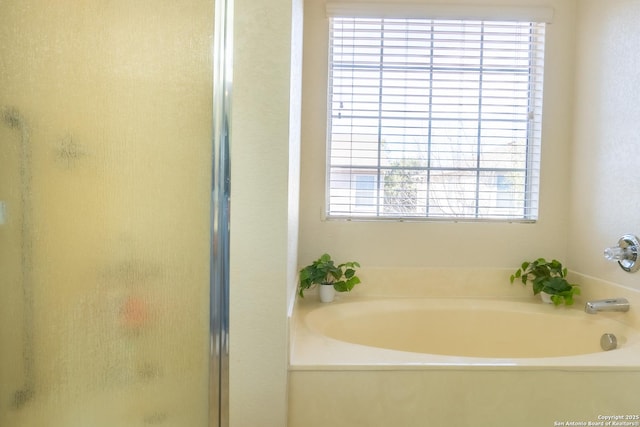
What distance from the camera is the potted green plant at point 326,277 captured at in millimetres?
1901

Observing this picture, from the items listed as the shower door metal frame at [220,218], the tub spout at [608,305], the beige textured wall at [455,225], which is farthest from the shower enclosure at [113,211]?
the tub spout at [608,305]

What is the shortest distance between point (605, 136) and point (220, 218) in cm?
166

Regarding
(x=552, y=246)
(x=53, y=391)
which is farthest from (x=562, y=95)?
(x=53, y=391)

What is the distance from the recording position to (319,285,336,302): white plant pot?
195 centimetres

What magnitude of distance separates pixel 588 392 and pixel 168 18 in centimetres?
158

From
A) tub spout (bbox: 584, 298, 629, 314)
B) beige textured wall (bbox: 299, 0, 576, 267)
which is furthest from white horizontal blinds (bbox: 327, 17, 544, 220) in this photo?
tub spout (bbox: 584, 298, 629, 314)

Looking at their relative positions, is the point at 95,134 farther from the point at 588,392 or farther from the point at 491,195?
the point at 491,195

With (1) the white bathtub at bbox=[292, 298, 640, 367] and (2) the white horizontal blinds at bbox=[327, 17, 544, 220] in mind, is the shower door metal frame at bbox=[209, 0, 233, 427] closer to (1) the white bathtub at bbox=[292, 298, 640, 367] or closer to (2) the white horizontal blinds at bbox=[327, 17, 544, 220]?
(1) the white bathtub at bbox=[292, 298, 640, 367]

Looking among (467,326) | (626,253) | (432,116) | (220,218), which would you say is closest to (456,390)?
(467,326)

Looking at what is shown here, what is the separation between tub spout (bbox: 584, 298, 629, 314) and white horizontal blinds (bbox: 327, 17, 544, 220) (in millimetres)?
536

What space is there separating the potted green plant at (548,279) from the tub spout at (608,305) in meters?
0.22

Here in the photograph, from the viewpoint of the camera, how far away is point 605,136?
1.85 meters

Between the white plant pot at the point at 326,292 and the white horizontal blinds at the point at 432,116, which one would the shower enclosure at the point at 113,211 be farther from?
the white horizontal blinds at the point at 432,116

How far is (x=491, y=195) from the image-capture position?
2.11m
